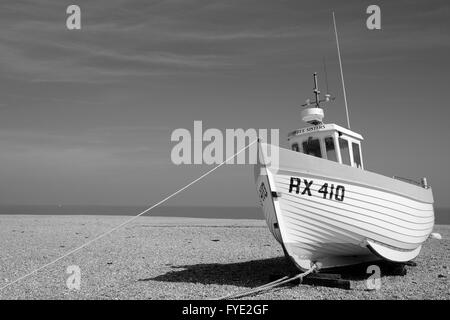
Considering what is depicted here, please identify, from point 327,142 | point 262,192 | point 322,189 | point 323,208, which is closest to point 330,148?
point 327,142

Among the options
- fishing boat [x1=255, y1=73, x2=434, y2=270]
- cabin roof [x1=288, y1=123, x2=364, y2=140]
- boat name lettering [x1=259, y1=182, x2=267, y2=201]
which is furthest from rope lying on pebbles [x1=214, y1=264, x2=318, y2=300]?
cabin roof [x1=288, y1=123, x2=364, y2=140]

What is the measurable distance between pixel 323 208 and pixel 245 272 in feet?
11.3

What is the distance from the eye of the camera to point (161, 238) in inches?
805

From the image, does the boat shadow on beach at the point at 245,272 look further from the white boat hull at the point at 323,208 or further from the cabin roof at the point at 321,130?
the cabin roof at the point at 321,130

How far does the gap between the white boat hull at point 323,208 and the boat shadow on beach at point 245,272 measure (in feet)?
2.53

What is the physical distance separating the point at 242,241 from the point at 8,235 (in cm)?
1178

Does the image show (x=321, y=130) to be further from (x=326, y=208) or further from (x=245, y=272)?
(x=245, y=272)

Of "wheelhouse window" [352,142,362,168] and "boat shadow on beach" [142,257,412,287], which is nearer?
"boat shadow on beach" [142,257,412,287]

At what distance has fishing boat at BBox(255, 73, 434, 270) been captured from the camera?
938 centimetres

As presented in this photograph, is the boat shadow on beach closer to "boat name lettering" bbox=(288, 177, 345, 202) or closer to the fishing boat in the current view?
the fishing boat

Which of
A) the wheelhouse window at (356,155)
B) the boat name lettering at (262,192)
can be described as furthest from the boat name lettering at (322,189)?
the wheelhouse window at (356,155)

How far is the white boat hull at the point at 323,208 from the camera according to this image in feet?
30.7
